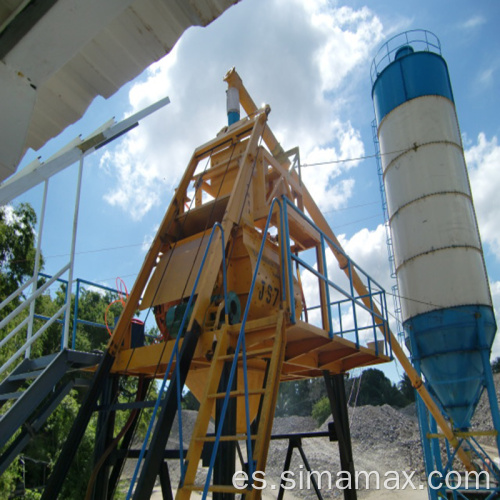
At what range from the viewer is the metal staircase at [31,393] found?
4020 millimetres

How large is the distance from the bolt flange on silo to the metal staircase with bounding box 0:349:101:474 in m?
8.59

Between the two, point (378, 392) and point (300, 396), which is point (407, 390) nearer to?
point (378, 392)

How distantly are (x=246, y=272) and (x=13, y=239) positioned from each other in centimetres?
980

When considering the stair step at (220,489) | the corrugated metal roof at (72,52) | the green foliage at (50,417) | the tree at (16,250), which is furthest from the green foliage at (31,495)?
the corrugated metal roof at (72,52)

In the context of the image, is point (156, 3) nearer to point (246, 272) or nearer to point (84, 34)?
point (84, 34)

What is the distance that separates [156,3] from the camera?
6.08 feet

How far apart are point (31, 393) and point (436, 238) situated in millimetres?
9861

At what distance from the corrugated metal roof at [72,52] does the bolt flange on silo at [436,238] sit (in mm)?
10246

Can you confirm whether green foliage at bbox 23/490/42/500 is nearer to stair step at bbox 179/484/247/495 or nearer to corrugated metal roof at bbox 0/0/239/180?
stair step at bbox 179/484/247/495

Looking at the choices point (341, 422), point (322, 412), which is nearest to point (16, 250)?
point (341, 422)

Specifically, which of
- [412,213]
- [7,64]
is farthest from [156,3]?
[412,213]

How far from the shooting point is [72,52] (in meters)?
1.66

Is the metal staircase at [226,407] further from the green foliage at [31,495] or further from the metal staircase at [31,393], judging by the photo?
the green foliage at [31,495]

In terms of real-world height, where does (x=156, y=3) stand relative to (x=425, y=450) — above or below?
above
